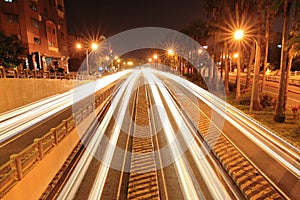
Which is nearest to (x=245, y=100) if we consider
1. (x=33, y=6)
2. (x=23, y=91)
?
(x=23, y=91)

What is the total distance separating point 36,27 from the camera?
36.3 m

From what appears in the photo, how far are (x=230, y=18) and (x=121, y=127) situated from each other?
19097 millimetres

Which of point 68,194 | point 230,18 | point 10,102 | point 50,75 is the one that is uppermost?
point 230,18

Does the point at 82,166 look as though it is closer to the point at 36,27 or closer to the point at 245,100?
the point at 245,100

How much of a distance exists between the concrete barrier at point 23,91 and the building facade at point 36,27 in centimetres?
1284

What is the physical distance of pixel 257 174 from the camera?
23.0 feet

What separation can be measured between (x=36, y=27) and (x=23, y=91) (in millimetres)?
23092

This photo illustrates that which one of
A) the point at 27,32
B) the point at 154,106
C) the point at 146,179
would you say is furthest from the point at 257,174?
the point at 27,32

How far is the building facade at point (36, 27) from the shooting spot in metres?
31.4

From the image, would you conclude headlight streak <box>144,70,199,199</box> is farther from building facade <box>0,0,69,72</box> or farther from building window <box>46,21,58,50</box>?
building window <box>46,21,58,50</box>

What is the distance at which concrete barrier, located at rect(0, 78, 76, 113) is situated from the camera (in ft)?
54.1

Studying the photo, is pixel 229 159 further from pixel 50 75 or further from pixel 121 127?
pixel 50 75

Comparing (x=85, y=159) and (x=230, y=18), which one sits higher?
(x=230, y=18)

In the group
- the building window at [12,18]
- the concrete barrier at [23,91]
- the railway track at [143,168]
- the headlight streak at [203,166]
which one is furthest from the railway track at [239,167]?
the building window at [12,18]
